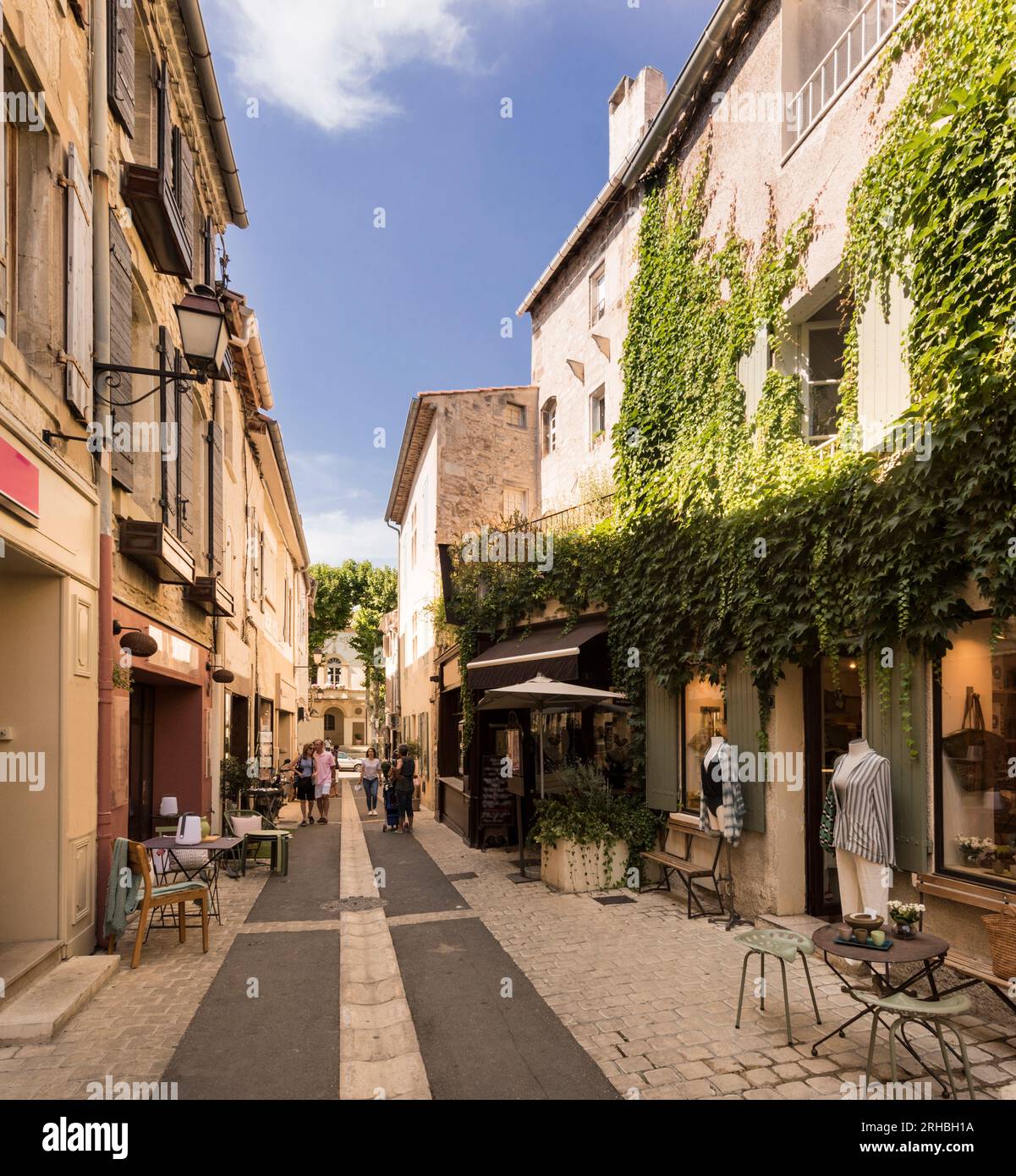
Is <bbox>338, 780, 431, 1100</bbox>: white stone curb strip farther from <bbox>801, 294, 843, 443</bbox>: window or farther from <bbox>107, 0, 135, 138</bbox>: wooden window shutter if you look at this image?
<bbox>107, 0, 135, 138</bbox>: wooden window shutter

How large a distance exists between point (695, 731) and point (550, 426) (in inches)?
480

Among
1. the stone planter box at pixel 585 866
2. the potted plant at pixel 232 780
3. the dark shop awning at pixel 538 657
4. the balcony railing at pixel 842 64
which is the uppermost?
the balcony railing at pixel 842 64

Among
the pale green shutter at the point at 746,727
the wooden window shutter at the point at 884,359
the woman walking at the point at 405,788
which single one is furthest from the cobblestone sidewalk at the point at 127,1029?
the woman walking at the point at 405,788

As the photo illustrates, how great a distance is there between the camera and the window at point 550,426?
62.9ft

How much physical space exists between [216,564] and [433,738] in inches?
324

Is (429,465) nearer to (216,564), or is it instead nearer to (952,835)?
(216,564)

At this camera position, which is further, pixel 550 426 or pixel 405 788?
pixel 550 426

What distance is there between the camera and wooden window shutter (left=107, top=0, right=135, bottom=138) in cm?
712

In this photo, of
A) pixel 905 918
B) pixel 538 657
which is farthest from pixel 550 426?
pixel 905 918

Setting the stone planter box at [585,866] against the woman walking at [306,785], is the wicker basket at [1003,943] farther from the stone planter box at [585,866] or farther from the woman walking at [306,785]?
the woman walking at [306,785]

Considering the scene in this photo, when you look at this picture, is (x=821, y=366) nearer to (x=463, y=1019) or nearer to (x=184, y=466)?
(x=463, y=1019)

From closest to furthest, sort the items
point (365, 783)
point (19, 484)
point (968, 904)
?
point (19, 484)
point (968, 904)
point (365, 783)

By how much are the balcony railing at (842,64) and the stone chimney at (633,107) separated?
7.02m

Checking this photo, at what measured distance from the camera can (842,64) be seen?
7.91m
